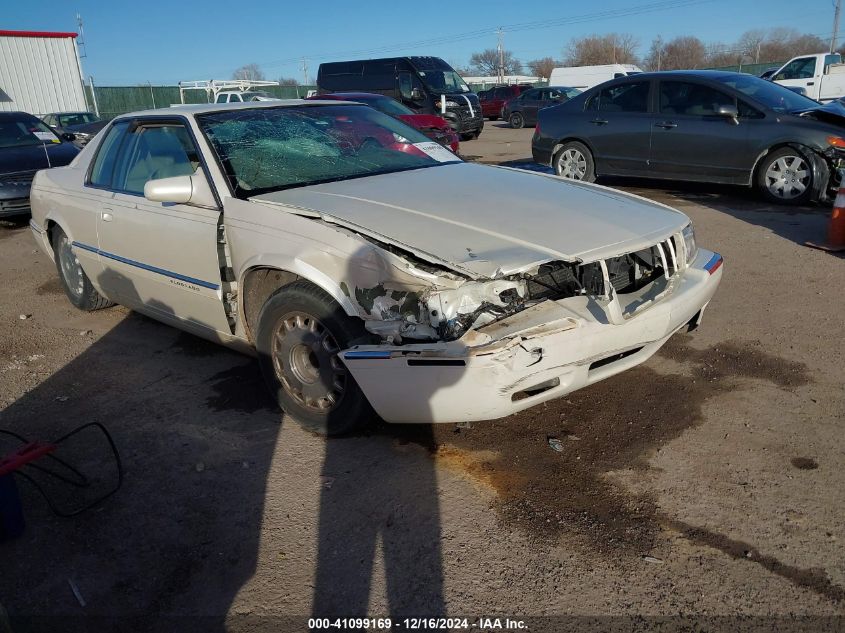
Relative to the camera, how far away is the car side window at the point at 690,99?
8.60m

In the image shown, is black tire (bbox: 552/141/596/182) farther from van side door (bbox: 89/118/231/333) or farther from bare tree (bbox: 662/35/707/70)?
bare tree (bbox: 662/35/707/70)

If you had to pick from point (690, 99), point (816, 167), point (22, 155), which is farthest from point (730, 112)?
point (22, 155)

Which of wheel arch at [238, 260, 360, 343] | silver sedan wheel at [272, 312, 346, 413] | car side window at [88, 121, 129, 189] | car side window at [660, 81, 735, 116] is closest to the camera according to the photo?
wheel arch at [238, 260, 360, 343]

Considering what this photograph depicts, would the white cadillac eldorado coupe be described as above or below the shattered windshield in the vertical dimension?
below

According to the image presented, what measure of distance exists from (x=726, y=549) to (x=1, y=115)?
1238 cm

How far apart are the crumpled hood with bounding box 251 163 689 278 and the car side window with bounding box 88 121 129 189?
1779mm

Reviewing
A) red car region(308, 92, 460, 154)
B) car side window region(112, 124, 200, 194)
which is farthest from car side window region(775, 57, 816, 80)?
car side window region(112, 124, 200, 194)

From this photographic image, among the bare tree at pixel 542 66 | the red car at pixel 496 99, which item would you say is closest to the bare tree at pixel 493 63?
the bare tree at pixel 542 66

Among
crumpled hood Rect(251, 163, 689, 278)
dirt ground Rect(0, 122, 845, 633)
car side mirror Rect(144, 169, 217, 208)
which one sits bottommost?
dirt ground Rect(0, 122, 845, 633)

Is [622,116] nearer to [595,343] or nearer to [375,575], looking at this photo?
[595,343]

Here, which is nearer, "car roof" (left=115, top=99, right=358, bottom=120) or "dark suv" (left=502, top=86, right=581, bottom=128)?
"car roof" (left=115, top=99, right=358, bottom=120)

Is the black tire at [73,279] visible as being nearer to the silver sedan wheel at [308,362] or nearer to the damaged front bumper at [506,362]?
the silver sedan wheel at [308,362]

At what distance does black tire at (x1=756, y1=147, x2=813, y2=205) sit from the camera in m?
8.02

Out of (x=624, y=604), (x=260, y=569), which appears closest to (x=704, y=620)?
(x=624, y=604)
